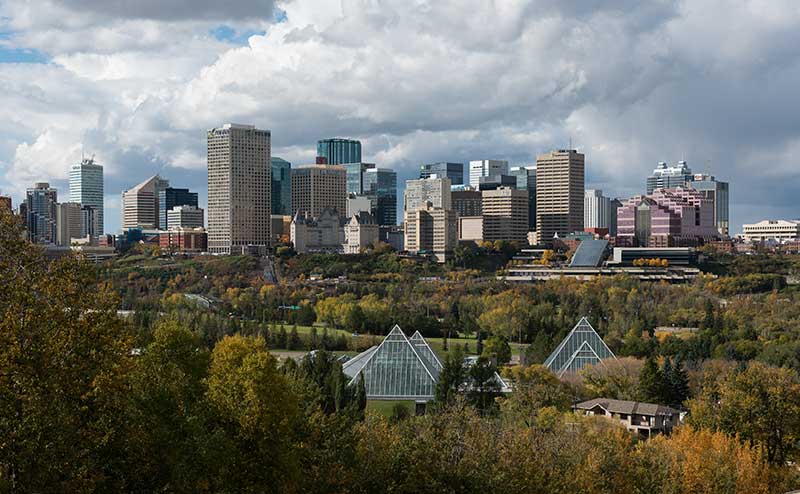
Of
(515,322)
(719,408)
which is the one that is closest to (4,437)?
(719,408)

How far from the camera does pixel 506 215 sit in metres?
190

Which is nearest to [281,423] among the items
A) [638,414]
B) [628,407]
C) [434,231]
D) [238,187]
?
[638,414]

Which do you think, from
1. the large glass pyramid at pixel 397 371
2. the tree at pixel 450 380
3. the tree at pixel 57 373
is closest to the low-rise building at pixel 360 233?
the large glass pyramid at pixel 397 371

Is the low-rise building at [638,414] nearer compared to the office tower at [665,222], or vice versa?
the low-rise building at [638,414]

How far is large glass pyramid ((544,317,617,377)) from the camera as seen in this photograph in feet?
221

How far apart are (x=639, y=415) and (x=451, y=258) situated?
98867mm

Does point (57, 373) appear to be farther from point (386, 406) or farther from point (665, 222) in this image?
point (665, 222)

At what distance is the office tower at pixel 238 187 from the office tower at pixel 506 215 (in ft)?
133

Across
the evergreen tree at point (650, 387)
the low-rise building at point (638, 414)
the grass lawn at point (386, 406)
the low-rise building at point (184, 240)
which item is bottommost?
the grass lawn at point (386, 406)

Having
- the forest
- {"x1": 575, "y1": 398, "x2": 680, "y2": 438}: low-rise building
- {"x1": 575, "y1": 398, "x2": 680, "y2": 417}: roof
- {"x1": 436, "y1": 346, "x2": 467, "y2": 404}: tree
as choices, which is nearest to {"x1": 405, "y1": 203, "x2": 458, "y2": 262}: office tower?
the forest

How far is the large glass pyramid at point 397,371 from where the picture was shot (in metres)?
62.1

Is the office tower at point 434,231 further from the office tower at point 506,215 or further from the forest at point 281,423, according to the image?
the forest at point 281,423

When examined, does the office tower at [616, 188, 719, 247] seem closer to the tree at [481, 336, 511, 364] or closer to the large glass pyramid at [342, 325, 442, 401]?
the tree at [481, 336, 511, 364]

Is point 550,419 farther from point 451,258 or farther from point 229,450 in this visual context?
point 451,258
